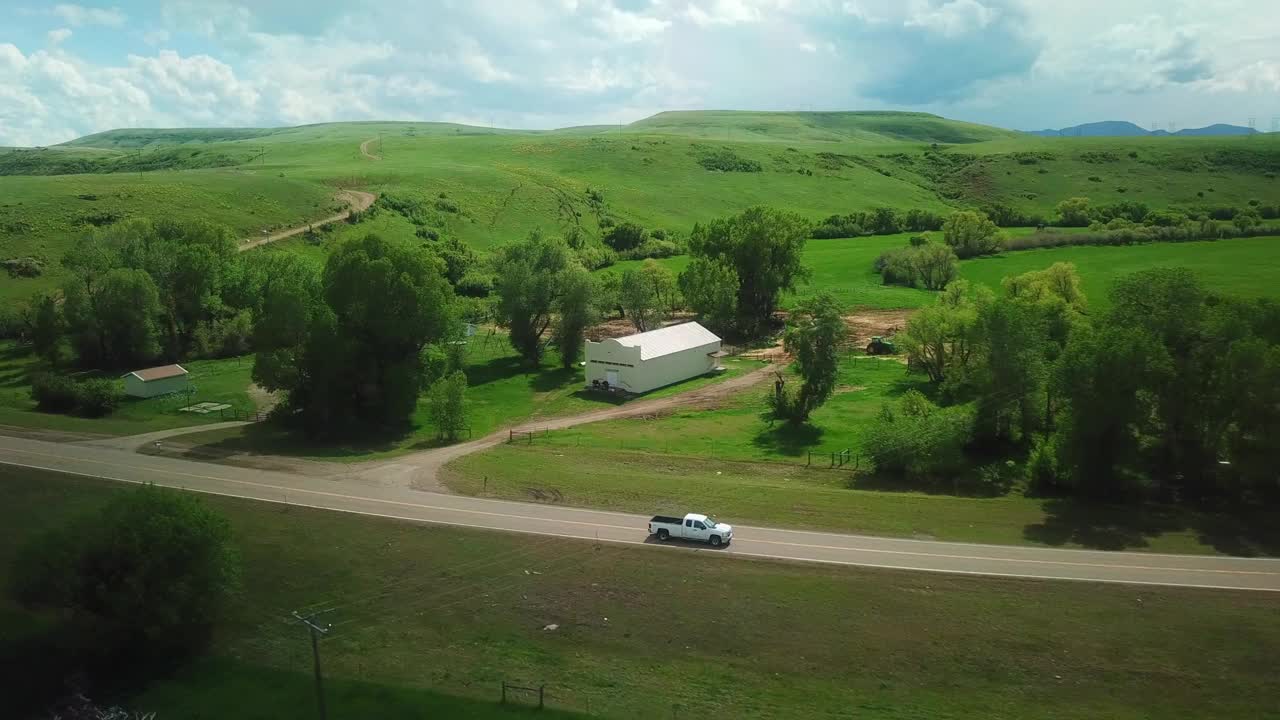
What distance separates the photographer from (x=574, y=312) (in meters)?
73.9

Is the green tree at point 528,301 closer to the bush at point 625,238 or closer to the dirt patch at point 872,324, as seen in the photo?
the dirt patch at point 872,324

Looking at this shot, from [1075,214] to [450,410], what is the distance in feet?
415

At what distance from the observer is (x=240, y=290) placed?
269 feet

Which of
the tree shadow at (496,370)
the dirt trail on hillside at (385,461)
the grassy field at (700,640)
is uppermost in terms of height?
the tree shadow at (496,370)

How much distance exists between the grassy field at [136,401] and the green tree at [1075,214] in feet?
414

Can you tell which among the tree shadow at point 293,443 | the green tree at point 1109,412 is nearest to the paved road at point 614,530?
the tree shadow at point 293,443

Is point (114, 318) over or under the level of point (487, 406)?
over

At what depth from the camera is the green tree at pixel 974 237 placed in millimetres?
125438

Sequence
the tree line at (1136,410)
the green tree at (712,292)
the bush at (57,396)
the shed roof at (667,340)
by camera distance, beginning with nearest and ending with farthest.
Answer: the tree line at (1136,410) < the bush at (57,396) < the shed roof at (667,340) < the green tree at (712,292)

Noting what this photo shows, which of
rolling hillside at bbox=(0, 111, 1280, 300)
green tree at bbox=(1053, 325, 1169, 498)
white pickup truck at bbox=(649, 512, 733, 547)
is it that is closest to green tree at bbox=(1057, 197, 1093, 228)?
rolling hillside at bbox=(0, 111, 1280, 300)

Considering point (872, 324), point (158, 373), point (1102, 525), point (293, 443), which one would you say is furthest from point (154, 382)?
point (872, 324)

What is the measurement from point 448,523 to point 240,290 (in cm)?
5295

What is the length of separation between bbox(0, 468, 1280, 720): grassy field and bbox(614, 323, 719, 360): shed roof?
32.7 metres

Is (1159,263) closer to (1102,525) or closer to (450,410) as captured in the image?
(1102,525)
